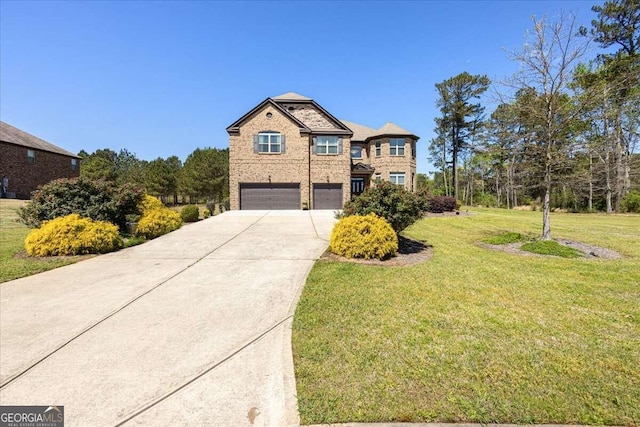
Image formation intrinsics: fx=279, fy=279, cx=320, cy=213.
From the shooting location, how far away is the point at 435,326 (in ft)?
13.9

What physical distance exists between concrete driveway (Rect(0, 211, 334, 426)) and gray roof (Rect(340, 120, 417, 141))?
21992mm

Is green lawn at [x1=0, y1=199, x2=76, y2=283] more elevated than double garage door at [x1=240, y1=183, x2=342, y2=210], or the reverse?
double garage door at [x1=240, y1=183, x2=342, y2=210]

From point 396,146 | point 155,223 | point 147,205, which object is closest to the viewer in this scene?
point 155,223

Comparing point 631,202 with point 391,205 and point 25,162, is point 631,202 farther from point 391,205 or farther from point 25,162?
point 25,162

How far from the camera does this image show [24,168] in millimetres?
28766

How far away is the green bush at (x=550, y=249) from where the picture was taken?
890 centimetres

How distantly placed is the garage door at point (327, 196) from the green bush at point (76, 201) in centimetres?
1420

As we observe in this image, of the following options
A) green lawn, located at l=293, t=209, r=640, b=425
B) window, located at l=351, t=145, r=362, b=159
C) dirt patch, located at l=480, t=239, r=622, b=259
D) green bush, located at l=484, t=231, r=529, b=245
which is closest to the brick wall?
window, located at l=351, t=145, r=362, b=159

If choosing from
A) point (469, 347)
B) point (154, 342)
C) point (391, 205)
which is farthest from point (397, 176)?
point (154, 342)

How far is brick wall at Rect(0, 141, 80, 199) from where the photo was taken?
27.0m

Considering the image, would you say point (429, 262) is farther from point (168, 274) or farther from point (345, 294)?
point (168, 274)

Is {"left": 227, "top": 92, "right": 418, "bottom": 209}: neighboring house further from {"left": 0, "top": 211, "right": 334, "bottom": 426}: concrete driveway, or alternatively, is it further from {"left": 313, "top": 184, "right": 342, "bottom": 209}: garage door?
{"left": 0, "top": 211, "right": 334, "bottom": 426}: concrete driveway

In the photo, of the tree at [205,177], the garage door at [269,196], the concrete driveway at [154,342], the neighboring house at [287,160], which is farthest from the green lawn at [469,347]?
the tree at [205,177]

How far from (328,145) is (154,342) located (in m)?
21.3
